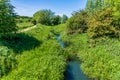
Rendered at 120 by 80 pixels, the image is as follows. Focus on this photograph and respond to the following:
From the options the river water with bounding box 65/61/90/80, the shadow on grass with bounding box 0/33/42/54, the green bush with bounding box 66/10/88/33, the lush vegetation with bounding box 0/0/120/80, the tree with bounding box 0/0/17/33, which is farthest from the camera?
the green bush with bounding box 66/10/88/33

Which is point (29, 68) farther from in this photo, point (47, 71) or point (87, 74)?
point (87, 74)

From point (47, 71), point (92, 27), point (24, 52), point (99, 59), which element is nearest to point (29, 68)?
point (47, 71)

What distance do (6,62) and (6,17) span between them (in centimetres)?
1094

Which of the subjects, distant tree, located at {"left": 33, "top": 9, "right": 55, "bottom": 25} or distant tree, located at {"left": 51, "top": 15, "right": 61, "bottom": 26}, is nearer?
distant tree, located at {"left": 33, "top": 9, "right": 55, "bottom": 25}

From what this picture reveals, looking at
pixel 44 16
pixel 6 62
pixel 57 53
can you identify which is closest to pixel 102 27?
pixel 57 53

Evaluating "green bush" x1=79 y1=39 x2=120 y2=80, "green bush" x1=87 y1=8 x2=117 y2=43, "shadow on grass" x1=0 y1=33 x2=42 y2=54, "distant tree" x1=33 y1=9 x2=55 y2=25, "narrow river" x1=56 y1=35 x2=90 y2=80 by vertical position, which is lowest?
"narrow river" x1=56 y1=35 x2=90 y2=80

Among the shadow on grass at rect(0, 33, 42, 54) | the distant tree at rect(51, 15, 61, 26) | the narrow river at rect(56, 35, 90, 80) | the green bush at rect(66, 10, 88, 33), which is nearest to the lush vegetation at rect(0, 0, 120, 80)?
the shadow on grass at rect(0, 33, 42, 54)

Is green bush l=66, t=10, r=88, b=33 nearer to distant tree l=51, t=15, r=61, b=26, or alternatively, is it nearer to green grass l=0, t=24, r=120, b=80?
green grass l=0, t=24, r=120, b=80

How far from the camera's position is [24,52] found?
23547mm

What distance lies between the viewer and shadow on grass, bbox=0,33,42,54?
997 inches

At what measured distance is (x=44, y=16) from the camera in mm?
86062

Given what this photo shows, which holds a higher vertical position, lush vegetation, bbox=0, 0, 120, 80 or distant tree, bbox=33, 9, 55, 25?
distant tree, bbox=33, 9, 55, 25

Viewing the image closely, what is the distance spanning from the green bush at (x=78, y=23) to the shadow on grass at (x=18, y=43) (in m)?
15.4

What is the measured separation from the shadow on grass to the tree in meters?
1.19
